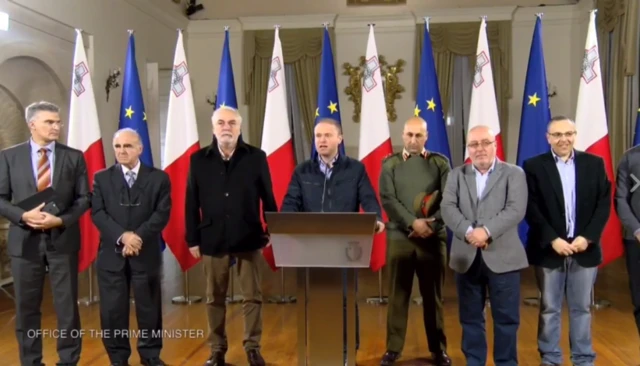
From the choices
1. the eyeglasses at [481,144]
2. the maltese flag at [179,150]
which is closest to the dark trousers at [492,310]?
the eyeglasses at [481,144]

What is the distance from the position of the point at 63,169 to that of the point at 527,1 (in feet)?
24.5

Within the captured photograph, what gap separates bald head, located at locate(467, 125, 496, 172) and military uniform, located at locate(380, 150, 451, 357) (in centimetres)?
33

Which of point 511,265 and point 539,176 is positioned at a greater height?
point 539,176

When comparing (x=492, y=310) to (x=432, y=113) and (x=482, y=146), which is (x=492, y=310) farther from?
(x=432, y=113)

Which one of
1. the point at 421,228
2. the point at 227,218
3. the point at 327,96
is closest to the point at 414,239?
the point at 421,228

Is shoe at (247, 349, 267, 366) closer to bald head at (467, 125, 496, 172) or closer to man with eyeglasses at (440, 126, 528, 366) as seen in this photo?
man with eyeglasses at (440, 126, 528, 366)

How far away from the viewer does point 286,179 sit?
4.46 meters

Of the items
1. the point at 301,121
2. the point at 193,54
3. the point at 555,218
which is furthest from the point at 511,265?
the point at 193,54

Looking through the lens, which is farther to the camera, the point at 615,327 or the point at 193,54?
the point at 193,54

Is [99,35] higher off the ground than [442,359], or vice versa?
[99,35]

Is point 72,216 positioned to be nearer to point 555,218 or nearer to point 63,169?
point 63,169

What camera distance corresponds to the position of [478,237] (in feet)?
8.89

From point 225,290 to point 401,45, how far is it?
6.34 metres

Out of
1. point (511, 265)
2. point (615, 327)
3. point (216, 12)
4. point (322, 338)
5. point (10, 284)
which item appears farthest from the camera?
point (216, 12)
